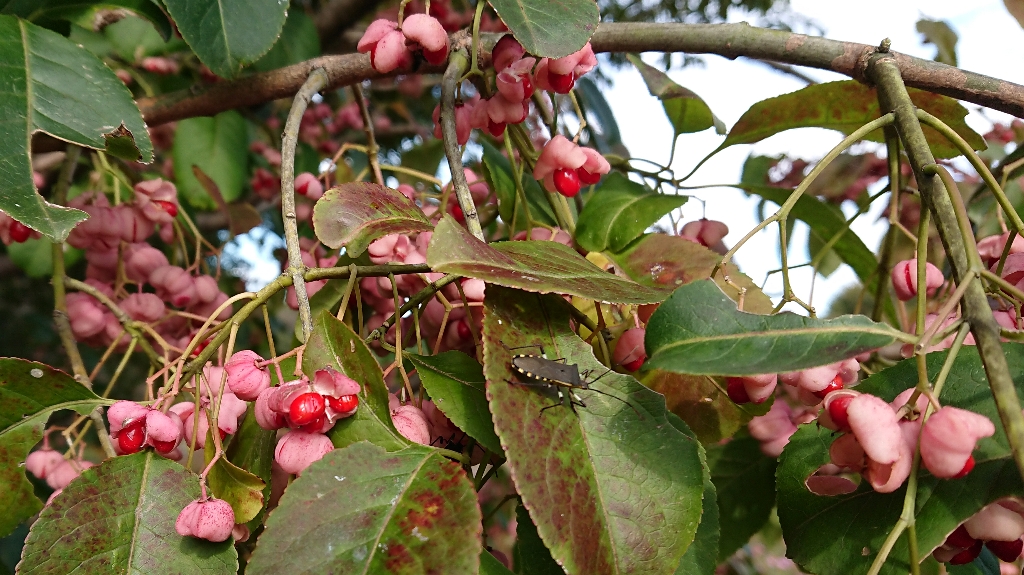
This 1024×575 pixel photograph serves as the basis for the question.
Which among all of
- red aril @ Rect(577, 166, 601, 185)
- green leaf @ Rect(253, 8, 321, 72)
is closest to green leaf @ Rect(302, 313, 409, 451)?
red aril @ Rect(577, 166, 601, 185)

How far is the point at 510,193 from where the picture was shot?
918 mm

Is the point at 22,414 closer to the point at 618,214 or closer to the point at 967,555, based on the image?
the point at 618,214

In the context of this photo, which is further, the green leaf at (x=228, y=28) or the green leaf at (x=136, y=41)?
the green leaf at (x=136, y=41)

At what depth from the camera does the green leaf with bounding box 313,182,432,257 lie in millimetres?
574

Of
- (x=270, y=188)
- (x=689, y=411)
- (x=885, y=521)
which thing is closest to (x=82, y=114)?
(x=689, y=411)

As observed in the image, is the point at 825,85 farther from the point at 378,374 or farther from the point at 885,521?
the point at 378,374

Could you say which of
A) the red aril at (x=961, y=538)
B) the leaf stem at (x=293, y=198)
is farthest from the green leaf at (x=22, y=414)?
the red aril at (x=961, y=538)

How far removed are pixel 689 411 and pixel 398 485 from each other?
32 cm

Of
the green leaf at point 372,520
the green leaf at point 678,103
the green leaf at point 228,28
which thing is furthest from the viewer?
the green leaf at point 678,103

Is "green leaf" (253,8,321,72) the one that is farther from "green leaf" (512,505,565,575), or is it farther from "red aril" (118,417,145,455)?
"green leaf" (512,505,565,575)

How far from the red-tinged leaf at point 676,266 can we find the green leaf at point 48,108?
54cm

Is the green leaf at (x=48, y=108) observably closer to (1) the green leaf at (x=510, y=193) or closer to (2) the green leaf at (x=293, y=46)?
(1) the green leaf at (x=510, y=193)

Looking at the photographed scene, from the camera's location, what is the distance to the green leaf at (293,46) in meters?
1.41

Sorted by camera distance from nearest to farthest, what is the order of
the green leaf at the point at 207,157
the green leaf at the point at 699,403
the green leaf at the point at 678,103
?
the green leaf at the point at 699,403
the green leaf at the point at 678,103
the green leaf at the point at 207,157
